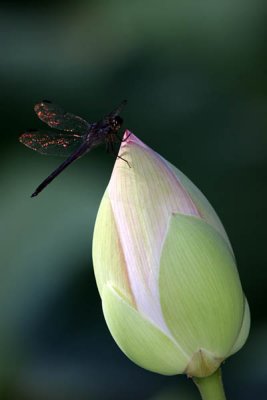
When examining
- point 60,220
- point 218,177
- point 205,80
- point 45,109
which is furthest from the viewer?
point 205,80

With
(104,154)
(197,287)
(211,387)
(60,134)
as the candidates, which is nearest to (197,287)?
(197,287)

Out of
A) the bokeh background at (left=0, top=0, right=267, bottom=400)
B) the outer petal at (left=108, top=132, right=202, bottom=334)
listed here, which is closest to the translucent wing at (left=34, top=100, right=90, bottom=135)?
the bokeh background at (left=0, top=0, right=267, bottom=400)

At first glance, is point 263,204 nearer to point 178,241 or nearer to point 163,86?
point 163,86

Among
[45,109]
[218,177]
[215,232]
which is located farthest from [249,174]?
[215,232]

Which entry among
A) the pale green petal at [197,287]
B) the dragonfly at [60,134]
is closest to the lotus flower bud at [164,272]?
the pale green petal at [197,287]

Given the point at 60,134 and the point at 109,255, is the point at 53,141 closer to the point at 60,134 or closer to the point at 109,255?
the point at 60,134

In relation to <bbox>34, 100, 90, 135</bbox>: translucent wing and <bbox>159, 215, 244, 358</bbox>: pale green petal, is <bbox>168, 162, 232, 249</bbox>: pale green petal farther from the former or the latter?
<bbox>34, 100, 90, 135</bbox>: translucent wing

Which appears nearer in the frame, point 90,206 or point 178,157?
point 90,206
